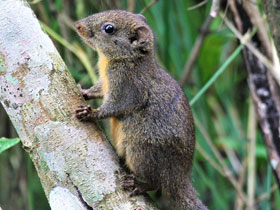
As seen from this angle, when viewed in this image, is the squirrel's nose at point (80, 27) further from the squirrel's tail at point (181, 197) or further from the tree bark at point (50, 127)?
the squirrel's tail at point (181, 197)

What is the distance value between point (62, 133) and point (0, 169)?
9.06 feet

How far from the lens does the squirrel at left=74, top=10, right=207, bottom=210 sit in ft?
9.99

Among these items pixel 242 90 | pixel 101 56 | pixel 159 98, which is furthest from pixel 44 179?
pixel 242 90

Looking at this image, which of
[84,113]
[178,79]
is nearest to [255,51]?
[178,79]

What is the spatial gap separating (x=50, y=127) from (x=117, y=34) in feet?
3.97

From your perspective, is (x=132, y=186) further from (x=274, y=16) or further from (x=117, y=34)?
(x=274, y=16)

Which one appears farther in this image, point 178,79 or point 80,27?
point 178,79

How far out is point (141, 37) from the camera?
3330 millimetres

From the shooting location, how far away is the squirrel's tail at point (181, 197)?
9.97 feet

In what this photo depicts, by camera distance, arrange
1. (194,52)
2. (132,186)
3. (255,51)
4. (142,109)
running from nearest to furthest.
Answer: (132,186)
(142,109)
(255,51)
(194,52)

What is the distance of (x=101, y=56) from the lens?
11.3 ft

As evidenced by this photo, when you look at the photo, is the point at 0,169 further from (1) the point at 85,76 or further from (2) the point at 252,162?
(2) the point at 252,162

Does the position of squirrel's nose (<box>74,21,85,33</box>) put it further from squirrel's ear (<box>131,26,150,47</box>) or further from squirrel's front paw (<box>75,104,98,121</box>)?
squirrel's front paw (<box>75,104,98,121</box>)

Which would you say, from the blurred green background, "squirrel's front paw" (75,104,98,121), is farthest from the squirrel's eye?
"squirrel's front paw" (75,104,98,121)
